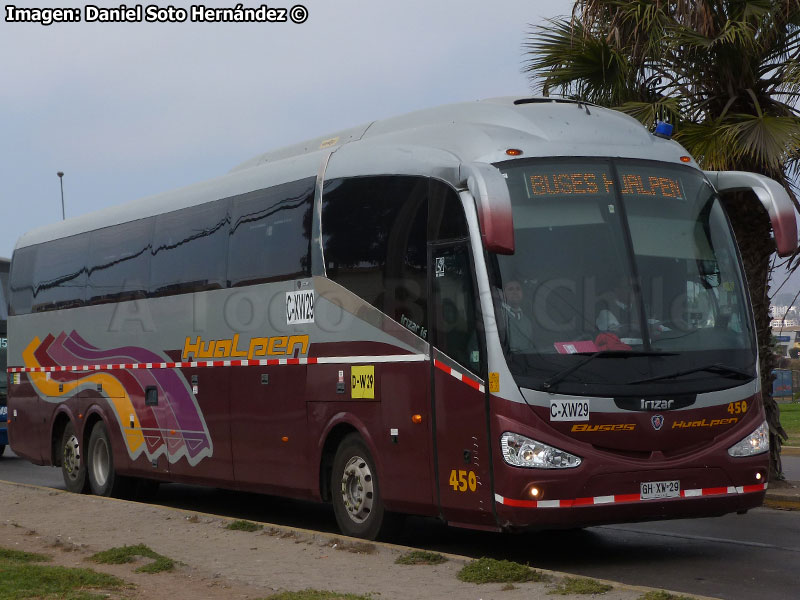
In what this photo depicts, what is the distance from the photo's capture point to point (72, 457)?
18.1 meters

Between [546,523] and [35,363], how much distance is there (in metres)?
11.5

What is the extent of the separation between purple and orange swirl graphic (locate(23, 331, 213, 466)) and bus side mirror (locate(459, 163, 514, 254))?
6141 mm

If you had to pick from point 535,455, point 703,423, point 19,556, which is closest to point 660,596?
point 535,455

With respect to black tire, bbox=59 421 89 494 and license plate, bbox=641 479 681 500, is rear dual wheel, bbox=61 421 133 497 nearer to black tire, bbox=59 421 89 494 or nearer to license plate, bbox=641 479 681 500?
black tire, bbox=59 421 89 494

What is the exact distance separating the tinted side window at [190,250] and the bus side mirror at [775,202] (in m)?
5.57

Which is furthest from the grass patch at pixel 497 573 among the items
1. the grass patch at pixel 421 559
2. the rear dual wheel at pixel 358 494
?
the rear dual wheel at pixel 358 494

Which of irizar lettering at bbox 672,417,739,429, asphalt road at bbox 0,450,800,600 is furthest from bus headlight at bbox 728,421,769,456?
asphalt road at bbox 0,450,800,600

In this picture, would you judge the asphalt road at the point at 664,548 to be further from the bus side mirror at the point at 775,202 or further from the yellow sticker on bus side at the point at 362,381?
the bus side mirror at the point at 775,202

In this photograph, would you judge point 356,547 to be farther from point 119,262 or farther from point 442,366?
point 119,262

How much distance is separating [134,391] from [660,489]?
27.2 feet

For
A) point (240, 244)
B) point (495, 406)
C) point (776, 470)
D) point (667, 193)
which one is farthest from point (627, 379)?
point (776, 470)

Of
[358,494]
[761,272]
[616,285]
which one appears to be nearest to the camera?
[616,285]

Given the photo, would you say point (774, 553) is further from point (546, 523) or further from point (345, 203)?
point (345, 203)

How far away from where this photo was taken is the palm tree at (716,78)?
15.1 metres
